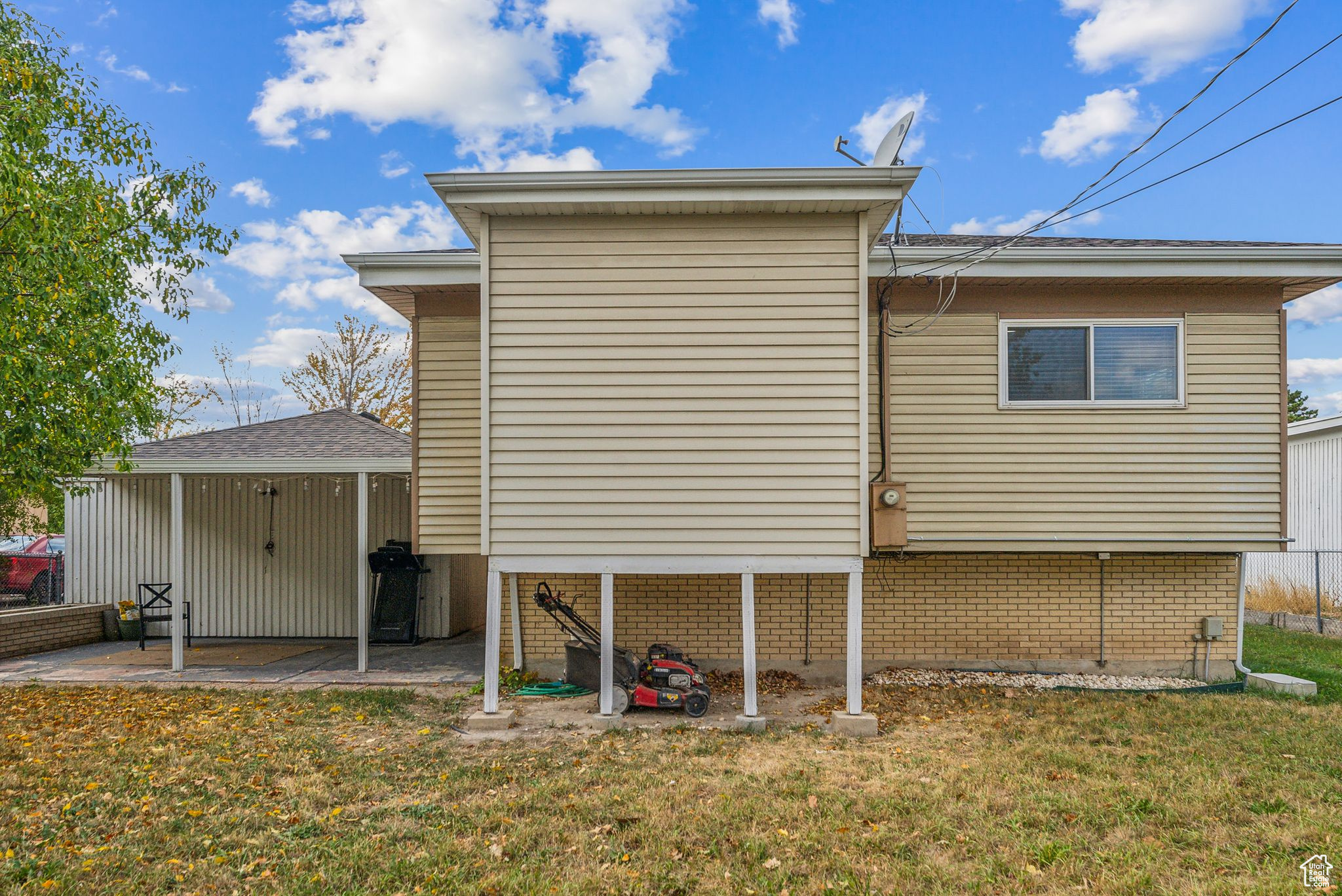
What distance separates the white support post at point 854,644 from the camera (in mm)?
6617

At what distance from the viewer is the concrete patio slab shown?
8.59 m

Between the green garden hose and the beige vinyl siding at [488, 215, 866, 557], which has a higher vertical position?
the beige vinyl siding at [488, 215, 866, 557]

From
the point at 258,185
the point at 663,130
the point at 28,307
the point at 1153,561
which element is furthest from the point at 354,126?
the point at 1153,561

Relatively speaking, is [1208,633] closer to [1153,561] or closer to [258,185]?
[1153,561]

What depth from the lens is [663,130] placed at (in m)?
12.4

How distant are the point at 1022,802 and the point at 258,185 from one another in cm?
1983

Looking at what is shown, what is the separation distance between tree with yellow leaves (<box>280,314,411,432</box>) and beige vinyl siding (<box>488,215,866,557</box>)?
20.6m

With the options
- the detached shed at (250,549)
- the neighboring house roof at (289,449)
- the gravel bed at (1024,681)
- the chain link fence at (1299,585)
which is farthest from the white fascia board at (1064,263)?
the chain link fence at (1299,585)

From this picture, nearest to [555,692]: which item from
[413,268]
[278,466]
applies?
[278,466]

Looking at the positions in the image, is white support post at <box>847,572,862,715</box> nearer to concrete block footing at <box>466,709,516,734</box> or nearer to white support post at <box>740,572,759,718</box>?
white support post at <box>740,572,759,718</box>

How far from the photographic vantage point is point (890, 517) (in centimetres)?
705

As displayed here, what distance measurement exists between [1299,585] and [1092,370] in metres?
9.78

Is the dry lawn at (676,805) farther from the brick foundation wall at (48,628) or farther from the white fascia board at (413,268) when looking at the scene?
the brick foundation wall at (48,628)

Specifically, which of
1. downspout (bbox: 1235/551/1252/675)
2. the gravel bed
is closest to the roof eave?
the gravel bed
